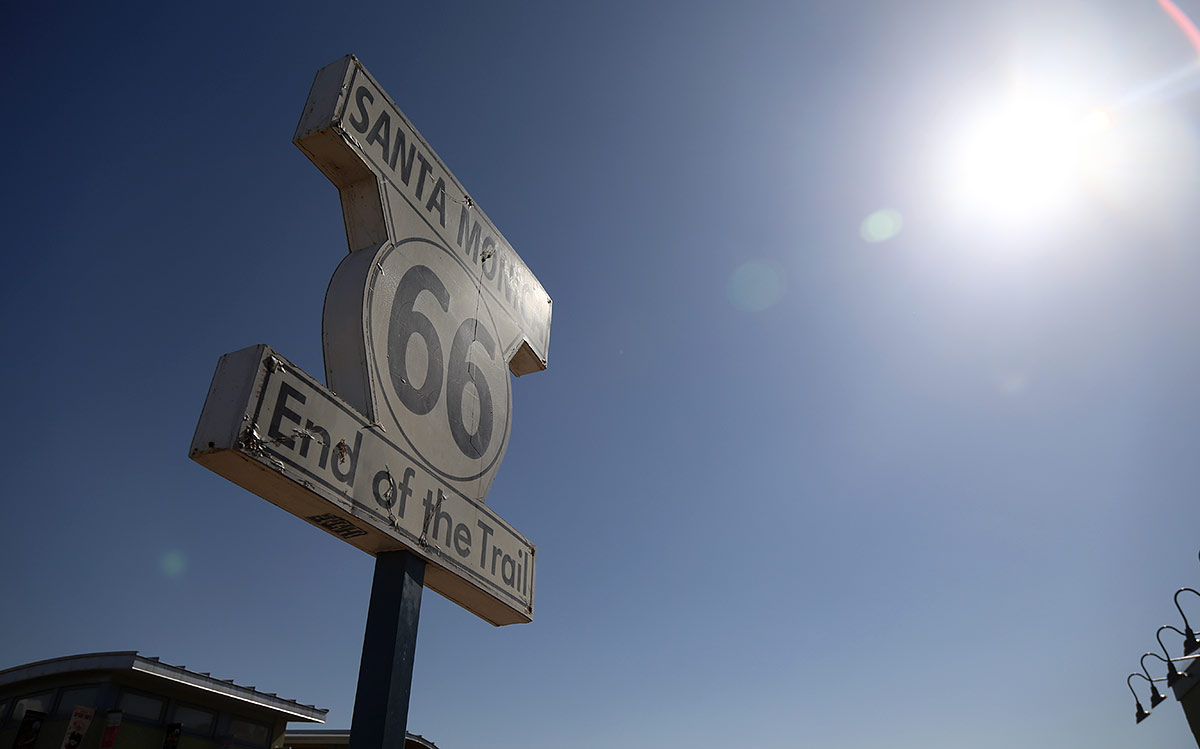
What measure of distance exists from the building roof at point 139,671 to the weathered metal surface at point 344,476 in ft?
35.6

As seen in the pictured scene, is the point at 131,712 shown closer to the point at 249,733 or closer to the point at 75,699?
the point at 75,699

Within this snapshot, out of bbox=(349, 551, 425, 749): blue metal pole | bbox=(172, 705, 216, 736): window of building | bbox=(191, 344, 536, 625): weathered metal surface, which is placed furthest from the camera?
bbox=(172, 705, 216, 736): window of building

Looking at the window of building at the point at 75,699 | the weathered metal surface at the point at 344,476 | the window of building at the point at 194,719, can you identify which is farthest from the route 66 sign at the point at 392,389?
the window of building at the point at 194,719

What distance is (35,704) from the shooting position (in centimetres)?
1212

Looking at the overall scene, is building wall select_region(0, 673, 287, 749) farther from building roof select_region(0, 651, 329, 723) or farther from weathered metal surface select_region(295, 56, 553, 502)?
weathered metal surface select_region(295, 56, 553, 502)

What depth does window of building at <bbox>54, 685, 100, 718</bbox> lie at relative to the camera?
11625 millimetres

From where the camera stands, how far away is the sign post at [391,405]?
265 centimetres

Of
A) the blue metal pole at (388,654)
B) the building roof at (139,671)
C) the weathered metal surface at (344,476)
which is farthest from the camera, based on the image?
the building roof at (139,671)

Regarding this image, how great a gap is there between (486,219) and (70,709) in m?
12.8

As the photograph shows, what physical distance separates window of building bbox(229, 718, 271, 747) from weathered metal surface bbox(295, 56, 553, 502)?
13.2 metres

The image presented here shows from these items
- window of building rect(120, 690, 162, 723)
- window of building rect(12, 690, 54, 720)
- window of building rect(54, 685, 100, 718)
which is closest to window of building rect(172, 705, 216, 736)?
window of building rect(120, 690, 162, 723)

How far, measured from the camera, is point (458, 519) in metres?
3.72

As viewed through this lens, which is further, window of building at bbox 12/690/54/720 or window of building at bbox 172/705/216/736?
window of building at bbox 172/705/216/736

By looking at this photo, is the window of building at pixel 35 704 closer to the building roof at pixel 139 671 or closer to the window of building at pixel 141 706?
the building roof at pixel 139 671
